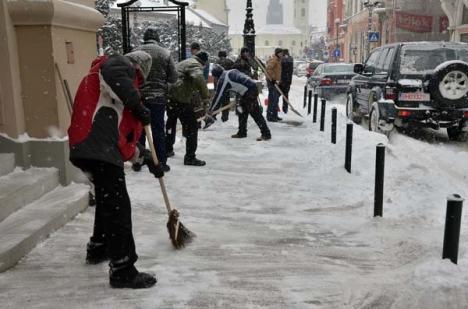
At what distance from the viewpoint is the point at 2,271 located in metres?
4.07

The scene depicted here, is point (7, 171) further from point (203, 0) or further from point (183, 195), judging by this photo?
point (203, 0)

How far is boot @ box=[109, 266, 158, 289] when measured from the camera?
3848 millimetres

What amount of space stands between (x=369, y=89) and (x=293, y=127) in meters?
2.12

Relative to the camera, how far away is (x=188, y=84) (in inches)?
313

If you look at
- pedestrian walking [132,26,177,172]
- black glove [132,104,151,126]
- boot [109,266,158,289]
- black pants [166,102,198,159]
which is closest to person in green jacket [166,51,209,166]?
black pants [166,102,198,159]

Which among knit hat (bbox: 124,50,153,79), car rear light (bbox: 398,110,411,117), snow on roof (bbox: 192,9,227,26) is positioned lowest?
car rear light (bbox: 398,110,411,117)

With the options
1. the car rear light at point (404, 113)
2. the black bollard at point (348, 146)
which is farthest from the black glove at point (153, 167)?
the car rear light at point (404, 113)

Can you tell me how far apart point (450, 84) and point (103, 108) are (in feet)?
23.5

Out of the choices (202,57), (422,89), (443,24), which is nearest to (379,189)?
(202,57)

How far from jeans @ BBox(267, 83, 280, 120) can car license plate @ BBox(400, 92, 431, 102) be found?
3992 millimetres

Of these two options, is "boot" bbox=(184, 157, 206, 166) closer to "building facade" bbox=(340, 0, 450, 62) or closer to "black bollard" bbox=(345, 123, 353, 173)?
"black bollard" bbox=(345, 123, 353, 173)

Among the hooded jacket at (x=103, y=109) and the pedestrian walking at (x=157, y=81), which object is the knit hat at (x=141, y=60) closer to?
the hooded jacket at (x=103, y=109)

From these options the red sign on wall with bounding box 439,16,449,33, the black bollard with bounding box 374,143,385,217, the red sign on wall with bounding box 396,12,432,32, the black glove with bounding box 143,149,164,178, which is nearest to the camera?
Answer: the black glove with bounding box 143,149,164,178

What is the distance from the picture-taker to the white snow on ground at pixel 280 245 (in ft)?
12.3
